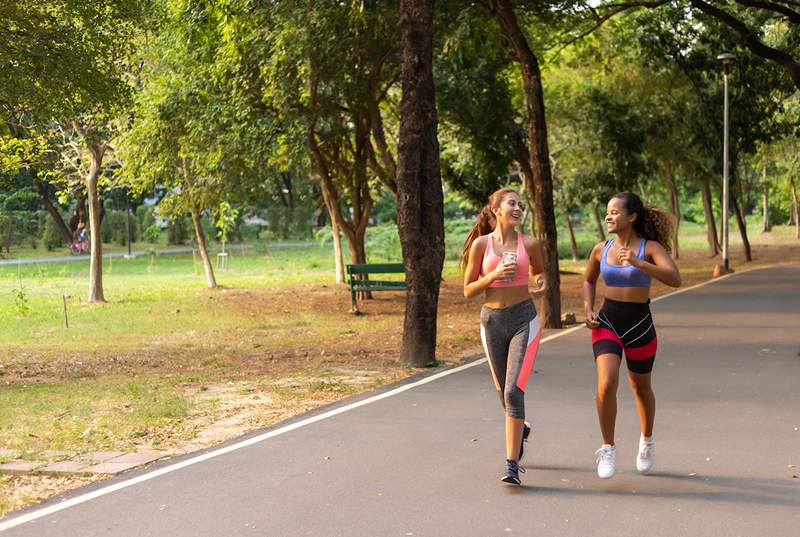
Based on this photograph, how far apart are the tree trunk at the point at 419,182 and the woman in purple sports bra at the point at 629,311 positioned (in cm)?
605

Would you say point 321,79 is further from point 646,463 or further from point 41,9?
point 646,463

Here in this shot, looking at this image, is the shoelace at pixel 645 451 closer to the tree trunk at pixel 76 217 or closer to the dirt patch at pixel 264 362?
the dirt patch at pixel 264 362

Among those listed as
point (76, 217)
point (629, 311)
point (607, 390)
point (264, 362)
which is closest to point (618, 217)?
point (629, 311)

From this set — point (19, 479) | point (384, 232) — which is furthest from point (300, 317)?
point (384, 232)

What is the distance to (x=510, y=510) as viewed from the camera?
6.25 meters

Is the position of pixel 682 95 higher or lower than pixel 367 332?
higher

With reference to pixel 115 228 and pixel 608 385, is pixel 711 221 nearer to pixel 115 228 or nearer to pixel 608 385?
pixel 115 228

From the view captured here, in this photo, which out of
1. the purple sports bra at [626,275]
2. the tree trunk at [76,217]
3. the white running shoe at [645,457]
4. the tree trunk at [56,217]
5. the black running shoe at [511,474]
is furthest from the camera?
the tree trunk at [76,217]

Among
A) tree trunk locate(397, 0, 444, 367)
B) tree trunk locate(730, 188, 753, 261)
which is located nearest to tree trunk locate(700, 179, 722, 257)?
tree trunk locate(730, 188, 753, 261)

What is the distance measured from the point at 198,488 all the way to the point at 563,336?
968cm

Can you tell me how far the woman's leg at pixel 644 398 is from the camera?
23.2 feet

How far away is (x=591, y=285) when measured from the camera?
7.35 metres

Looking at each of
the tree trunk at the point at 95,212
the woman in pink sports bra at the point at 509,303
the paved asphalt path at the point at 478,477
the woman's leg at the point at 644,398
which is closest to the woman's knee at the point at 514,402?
the woman in pink sports bra at the point at 509,303

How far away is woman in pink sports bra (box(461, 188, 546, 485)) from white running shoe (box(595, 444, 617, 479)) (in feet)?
1.60
